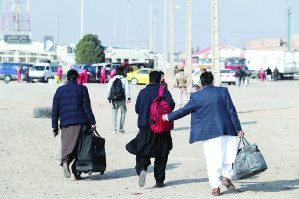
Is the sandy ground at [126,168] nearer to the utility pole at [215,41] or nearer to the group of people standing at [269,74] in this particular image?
the utility pole at [215,41]

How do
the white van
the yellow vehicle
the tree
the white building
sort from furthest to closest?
the white building
the tree
the white van
the yellow vehicle

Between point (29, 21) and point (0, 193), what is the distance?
5781 inches

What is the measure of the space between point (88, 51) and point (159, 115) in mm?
103786

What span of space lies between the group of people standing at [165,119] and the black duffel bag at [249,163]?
11 centimetres

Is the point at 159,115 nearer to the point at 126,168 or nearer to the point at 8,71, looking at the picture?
the point at 126,168

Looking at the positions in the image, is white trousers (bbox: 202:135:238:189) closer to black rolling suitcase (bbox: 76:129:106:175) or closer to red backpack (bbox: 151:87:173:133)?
red backpack (bbox: 151:87:173:133)

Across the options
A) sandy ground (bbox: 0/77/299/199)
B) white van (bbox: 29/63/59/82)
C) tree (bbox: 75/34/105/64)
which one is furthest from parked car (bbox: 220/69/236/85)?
tree (bbox: 75/34/105/64)

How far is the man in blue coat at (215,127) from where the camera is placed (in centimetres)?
775

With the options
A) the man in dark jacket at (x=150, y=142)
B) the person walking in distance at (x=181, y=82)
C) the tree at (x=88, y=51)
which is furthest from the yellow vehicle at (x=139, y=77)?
the tree at (x=88, y=51)

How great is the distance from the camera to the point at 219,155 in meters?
7.75

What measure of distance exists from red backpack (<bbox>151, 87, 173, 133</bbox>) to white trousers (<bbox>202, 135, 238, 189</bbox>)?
0.60m

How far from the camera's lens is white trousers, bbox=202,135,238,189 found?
775 centimetres

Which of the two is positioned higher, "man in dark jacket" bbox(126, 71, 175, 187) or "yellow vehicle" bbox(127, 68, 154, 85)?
"yellow vehicle" bbox(127, 68, 154, 85)

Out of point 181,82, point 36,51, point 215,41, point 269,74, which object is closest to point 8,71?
point 269,74
